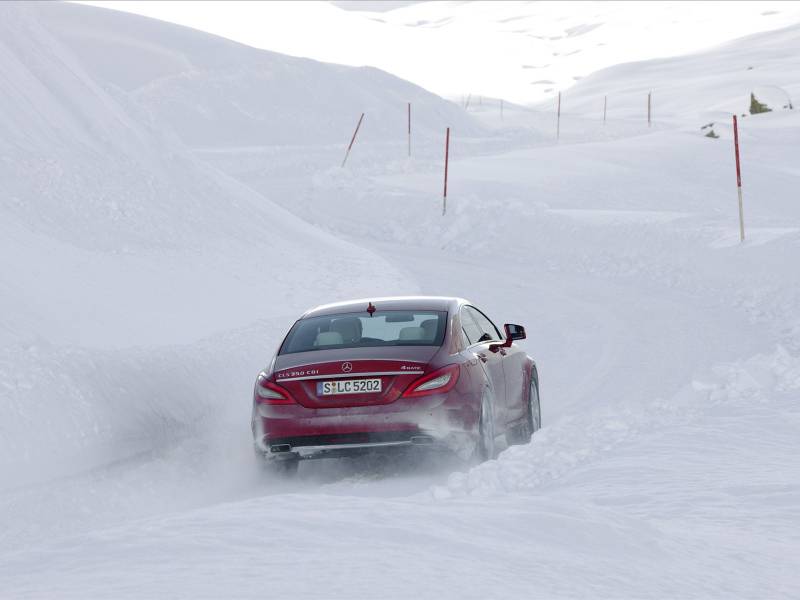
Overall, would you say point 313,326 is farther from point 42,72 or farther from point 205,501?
point 42,72

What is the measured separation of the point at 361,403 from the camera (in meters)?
8.57

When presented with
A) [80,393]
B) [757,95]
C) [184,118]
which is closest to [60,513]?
[80,393]

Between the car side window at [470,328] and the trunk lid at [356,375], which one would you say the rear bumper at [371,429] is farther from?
the car side window at [470,328]

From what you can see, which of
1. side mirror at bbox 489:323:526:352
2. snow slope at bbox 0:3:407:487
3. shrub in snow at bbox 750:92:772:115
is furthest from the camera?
shrub in snow at bbox 750:92:772:115

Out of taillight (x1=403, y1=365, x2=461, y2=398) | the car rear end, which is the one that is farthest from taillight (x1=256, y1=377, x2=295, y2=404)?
taillight (x1=403, y1=365, x2=461, y2=398)

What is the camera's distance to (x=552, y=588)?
4.40m

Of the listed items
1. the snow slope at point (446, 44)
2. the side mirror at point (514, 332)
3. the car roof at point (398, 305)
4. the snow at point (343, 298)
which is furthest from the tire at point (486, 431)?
the snow slope at point (446, 44)

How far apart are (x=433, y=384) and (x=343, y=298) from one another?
830cm

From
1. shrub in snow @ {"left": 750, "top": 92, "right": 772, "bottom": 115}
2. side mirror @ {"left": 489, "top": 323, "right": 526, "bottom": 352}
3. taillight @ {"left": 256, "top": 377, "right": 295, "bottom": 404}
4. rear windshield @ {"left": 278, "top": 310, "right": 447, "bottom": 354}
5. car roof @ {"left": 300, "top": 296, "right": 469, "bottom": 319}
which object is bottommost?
taillight @ {"left": 256, "top": 377, "right": 295, "bottom": 404}

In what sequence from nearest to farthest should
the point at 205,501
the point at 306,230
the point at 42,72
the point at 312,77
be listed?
the point at 205,501 < the point at 42,72 < the point at 306,230 < the point at 312,77

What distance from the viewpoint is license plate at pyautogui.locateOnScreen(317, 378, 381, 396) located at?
28.1 feet

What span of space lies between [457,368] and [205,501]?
1.89 metres

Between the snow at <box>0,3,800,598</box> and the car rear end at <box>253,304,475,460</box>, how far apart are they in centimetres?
33

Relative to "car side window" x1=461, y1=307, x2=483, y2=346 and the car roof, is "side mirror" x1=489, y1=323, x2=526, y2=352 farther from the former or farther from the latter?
the car roof
